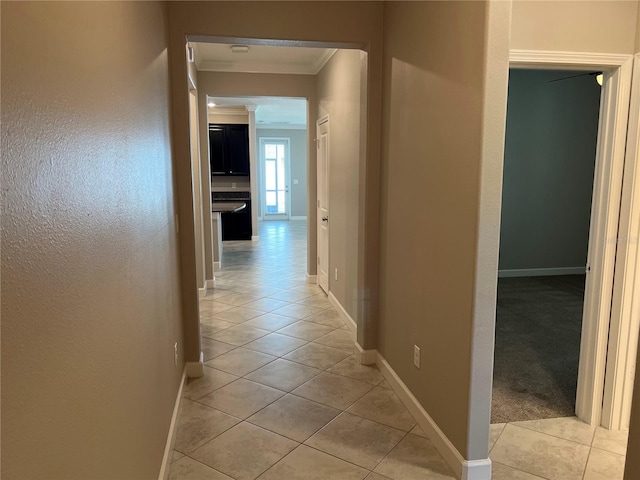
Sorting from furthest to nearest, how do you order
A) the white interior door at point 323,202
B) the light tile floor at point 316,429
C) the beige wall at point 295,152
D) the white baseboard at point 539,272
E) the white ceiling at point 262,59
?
the beige wall at point 295,152
the white baseboard at point 539,272
the white interior door at point 323,202
the white ceiling at point 262,59
the light tile floor at point 316,429

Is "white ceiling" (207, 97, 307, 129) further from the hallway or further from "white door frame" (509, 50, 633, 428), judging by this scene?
"white door frame" (509, 50, 633, 428)

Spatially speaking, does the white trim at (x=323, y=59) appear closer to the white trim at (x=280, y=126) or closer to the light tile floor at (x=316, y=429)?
the light tile floor at (x=316, y=429)

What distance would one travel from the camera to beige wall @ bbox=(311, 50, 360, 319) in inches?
157

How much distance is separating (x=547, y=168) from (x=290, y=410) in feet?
17.1

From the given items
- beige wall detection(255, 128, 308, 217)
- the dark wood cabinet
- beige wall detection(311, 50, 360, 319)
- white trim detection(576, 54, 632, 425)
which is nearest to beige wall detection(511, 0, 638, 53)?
white trim detection(576, 54, 632, 425)

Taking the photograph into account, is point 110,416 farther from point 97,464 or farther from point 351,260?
point 351,260

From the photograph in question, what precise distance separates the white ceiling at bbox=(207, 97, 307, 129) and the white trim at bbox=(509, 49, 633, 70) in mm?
4774

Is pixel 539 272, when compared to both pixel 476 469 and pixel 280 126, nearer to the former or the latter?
pixel 476 469

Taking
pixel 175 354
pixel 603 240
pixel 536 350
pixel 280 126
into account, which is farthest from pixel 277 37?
pixel 280 126

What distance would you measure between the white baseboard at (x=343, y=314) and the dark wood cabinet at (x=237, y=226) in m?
4.95

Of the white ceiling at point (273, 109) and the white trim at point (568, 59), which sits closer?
the white trim at point (568, 59)

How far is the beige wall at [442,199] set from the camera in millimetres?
2045

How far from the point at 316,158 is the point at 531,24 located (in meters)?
3.80

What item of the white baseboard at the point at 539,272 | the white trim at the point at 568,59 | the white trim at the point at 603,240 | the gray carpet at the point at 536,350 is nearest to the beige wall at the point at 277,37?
the white trim at the point at 568,59
